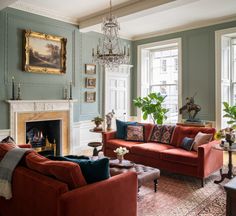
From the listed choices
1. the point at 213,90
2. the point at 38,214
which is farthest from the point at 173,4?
the point at 38,214

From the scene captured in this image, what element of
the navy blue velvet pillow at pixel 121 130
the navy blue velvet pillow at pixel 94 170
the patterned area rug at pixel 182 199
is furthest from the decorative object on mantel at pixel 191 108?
the navy blue velvet pillow at pixel 94 170

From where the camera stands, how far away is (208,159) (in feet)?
12.8

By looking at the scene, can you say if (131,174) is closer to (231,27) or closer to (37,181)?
(37,181)

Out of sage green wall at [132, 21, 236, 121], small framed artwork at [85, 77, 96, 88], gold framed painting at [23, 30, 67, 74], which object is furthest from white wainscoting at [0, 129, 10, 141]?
sage green wall at [132, 21, 236, 121]

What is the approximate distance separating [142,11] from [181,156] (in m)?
2.90

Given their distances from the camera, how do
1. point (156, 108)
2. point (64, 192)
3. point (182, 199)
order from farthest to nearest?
1. point (156, 108)
2. point (182, 199)
3. point (64, 192)

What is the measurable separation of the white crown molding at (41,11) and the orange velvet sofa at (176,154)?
2.91 m

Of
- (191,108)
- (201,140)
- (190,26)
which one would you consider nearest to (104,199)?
(201,140)

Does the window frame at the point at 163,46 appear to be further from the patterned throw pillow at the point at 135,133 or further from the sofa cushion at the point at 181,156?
the sofa cushion at the point at 181,156

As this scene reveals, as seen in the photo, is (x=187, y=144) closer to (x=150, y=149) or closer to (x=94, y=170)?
(x=150, y=149)

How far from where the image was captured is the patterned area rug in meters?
3.00

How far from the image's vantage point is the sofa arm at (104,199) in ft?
6.25

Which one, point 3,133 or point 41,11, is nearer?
point 3,133

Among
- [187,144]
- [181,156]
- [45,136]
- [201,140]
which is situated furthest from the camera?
[45,136]
